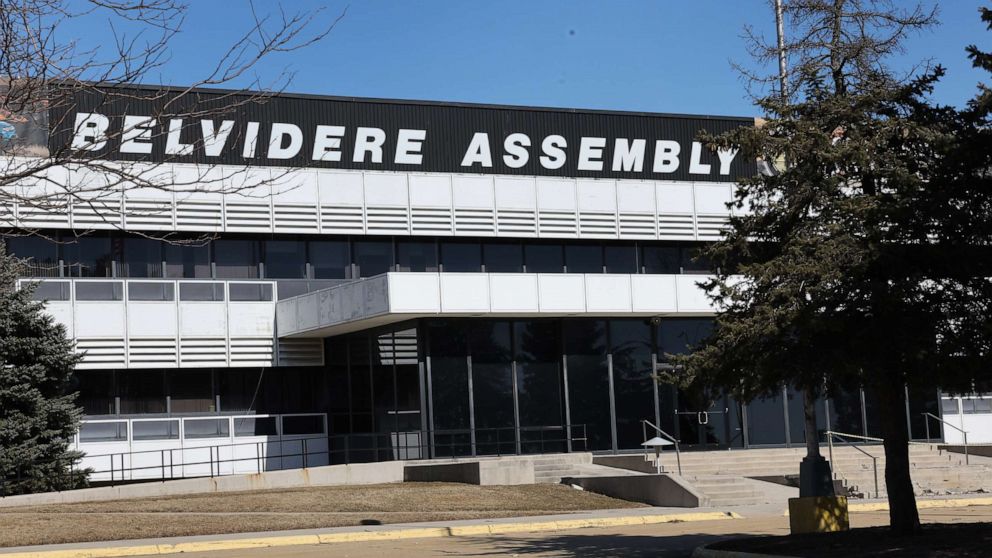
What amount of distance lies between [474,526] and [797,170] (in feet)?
28.7

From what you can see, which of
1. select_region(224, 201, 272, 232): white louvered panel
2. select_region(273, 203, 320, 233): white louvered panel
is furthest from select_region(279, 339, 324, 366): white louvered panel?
select_region(224, 201, 272, 232): white louvered panel

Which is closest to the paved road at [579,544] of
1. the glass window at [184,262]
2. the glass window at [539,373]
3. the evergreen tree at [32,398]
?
the glass window at [539,373]

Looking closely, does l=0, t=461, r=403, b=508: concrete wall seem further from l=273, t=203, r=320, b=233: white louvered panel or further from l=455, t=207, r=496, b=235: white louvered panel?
l=455, t=207, r=496, b=235: white louvered panel

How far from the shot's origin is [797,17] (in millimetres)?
18000

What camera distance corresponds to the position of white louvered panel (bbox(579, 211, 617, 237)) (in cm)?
3688

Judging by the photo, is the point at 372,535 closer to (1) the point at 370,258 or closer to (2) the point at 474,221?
(1) the point at 370,258

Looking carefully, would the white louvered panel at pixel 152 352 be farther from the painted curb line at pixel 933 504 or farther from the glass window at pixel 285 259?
the painted curb line at pixel 933 504

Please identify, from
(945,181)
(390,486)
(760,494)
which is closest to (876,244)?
(945,181)

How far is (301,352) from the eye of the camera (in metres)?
34.9

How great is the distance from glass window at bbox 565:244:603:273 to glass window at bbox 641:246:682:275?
1500 millimetres

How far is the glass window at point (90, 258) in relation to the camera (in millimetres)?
33406

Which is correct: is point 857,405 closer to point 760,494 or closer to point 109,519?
point 760,494

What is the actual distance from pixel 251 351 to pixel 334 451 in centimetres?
366

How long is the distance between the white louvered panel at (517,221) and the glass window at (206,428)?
950 centimetres
